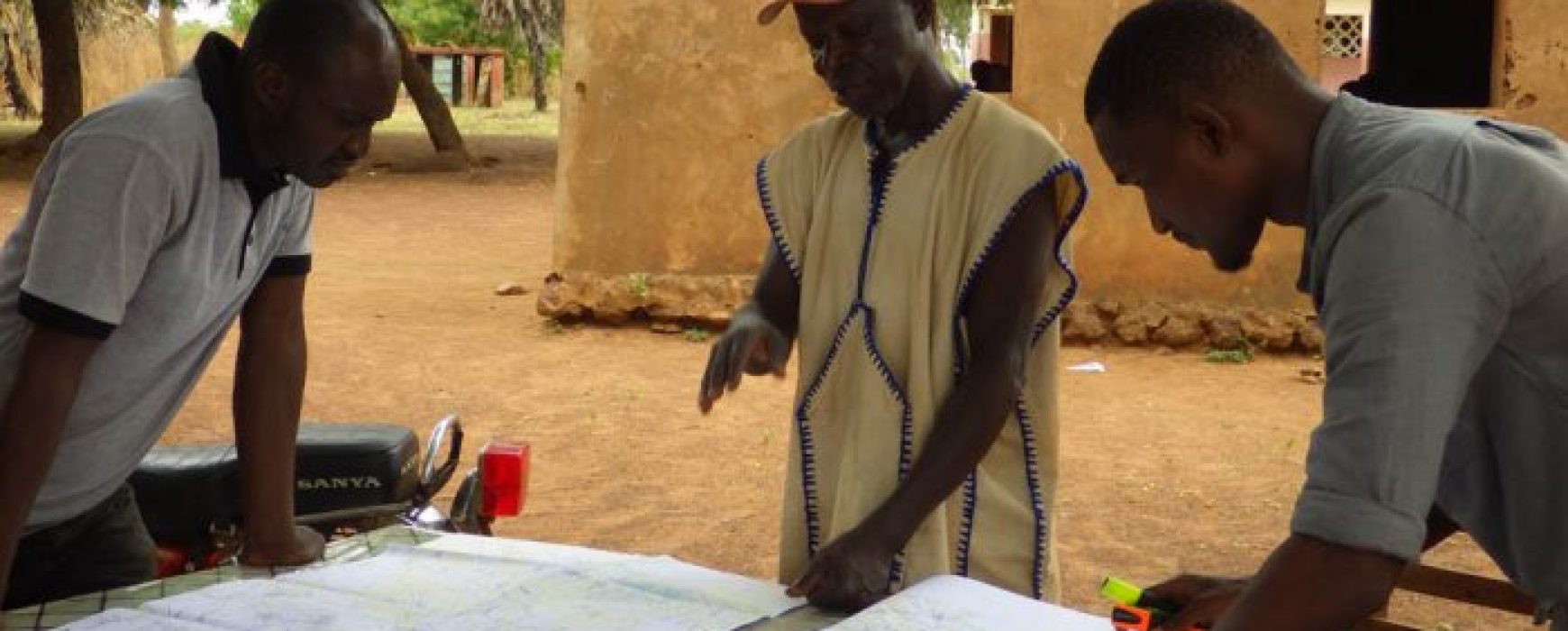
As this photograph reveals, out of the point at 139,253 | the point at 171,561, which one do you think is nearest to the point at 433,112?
the point at 171,561

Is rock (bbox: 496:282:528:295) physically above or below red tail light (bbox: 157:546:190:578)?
below

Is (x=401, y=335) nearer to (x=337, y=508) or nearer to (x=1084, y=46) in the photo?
(x=1084, y=46)

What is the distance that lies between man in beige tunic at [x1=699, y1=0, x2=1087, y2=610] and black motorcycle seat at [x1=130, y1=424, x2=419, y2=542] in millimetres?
929

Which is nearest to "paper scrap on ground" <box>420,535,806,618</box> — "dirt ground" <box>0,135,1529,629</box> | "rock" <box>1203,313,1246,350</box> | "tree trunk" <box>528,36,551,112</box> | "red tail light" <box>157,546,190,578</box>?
"red tail light" <box>157,546,190,578</box>

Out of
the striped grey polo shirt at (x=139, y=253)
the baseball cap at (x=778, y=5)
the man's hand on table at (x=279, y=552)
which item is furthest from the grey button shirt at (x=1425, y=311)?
the man's hand on table at (x=279, y=552)

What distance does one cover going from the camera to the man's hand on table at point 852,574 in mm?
2232

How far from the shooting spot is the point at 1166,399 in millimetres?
7719

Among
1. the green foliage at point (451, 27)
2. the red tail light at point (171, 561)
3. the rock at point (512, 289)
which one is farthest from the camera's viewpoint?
the green foliage at point (451, 27)

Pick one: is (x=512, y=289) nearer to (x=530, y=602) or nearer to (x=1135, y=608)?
(x=530, y=602)

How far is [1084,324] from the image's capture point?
8852mm

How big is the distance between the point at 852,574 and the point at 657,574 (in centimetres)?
31

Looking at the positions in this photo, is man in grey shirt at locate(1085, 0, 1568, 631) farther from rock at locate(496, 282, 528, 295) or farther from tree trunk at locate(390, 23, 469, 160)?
tree trunk at locate(390, 23, 469, 160)

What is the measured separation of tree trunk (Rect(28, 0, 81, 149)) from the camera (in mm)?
18344

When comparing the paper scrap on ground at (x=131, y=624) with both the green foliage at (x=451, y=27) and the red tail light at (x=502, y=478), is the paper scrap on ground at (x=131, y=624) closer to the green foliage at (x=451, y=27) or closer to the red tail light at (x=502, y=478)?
the red tail light at (x=502, y=478)
